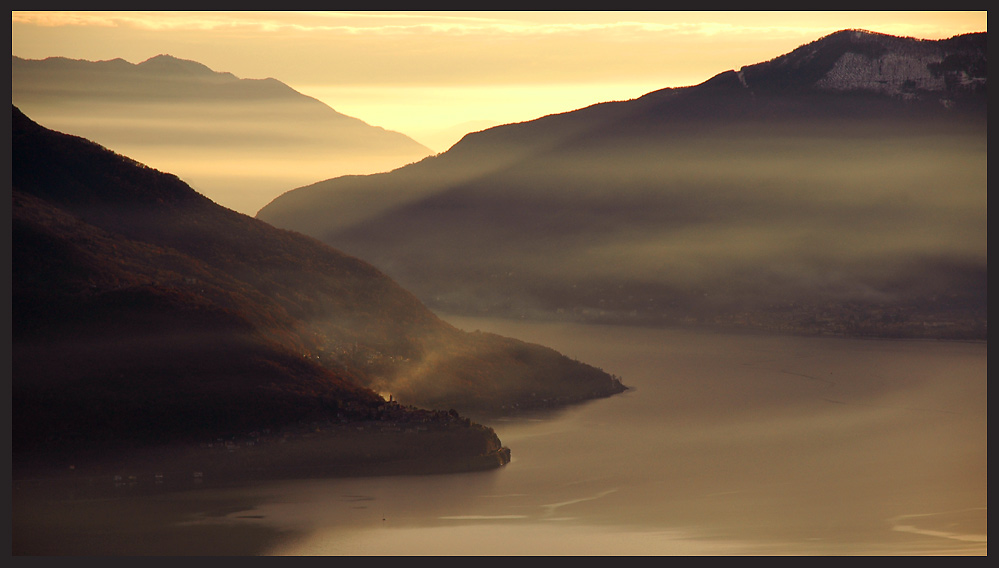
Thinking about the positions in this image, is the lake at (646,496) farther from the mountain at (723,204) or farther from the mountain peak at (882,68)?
the mountain peak at (882,68)

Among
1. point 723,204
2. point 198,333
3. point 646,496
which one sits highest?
point 723,204

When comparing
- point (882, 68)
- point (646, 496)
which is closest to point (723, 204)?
point (882, 68)

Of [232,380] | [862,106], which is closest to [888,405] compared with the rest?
[232,380]

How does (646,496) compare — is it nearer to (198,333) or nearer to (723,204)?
(198,333)

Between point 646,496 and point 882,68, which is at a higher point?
point 882,68

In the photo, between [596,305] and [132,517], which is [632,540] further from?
[596,305]

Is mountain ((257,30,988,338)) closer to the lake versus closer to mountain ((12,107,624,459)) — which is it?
the lake

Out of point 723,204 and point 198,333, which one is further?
point 723,204
